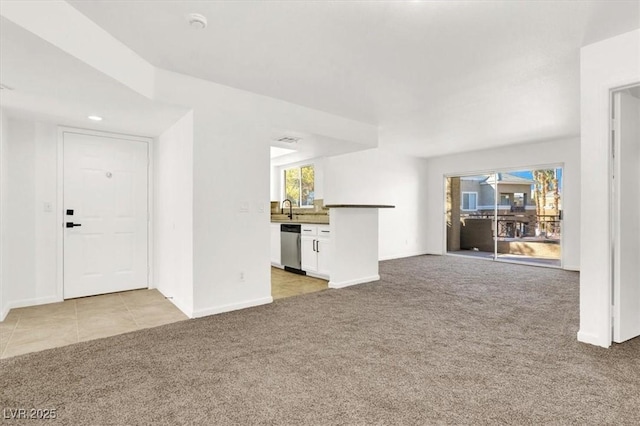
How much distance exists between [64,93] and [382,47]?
9.20 feet

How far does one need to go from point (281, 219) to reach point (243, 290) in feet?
8.76

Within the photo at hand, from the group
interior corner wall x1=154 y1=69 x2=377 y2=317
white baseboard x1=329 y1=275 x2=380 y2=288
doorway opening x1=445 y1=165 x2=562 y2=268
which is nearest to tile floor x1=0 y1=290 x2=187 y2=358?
interior corner wall x1=154 y1=69 x2=377 y2=317

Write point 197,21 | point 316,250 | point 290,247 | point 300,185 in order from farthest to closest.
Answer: point 300,185 < point 290,247 < point 316,250 < point 197,21

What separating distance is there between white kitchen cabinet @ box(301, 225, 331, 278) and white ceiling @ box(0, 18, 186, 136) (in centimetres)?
255

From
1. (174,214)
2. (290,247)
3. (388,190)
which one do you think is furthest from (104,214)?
(388,190)

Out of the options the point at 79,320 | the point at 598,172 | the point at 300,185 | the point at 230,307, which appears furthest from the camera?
the point at 300,185

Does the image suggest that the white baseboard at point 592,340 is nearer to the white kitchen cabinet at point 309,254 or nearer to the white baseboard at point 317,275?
the white baseboard at point 317,275

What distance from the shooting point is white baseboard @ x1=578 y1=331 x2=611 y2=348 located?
2566 mm

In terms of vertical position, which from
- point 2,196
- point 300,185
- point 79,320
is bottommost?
point 79,320

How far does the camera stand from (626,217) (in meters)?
2.72

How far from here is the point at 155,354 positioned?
2482mm

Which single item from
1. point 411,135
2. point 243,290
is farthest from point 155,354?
point 411,135

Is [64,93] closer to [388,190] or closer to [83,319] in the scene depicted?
[83,319]

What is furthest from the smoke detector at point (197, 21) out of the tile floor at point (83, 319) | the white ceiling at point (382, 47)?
the tile floor at point (83, 319)
